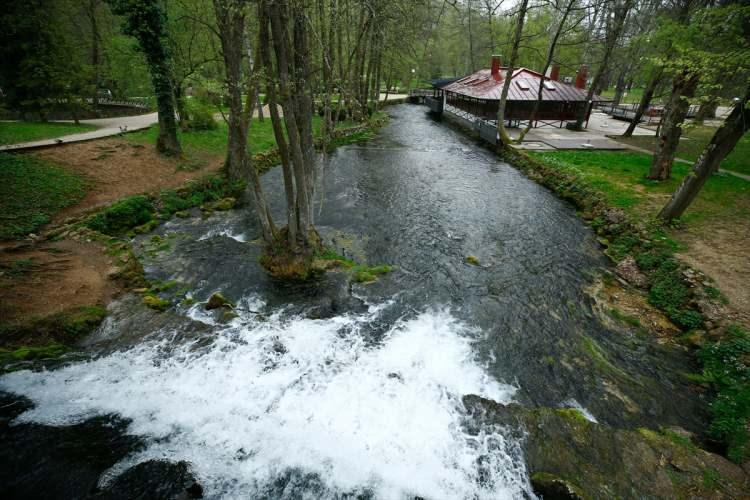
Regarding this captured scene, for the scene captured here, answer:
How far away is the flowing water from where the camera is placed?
175 inches

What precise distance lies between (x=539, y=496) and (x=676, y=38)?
16.9 m

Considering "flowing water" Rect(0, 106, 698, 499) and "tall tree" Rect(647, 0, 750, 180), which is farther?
"tall tree" Rect(647, 0, 750, 180)

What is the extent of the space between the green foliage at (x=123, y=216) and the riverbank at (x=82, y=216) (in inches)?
1.0

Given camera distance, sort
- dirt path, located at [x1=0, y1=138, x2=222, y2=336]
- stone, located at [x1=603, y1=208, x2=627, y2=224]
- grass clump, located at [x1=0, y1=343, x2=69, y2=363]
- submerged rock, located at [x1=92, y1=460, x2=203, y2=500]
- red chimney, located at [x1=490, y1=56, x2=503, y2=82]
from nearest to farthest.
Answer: submerged rock, located at [x1=92, y1=460, x2=203, y2=500]
grass clump, located at [x1=0, y1=343, x2=69, y2=363]
dirt path, located at [x1=0, y1=138, x2=222, y2=336]
stone, located at [x1=603, y1=208, x2=627, y2=224]
red chimney, located at [x1=490, y1=56, x2=503, y2=82]

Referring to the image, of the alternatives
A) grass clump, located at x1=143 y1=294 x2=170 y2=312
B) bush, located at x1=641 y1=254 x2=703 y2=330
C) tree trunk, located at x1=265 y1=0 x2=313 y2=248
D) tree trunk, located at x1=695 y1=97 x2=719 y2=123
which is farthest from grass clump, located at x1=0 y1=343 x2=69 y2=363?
tree trunk, located at x1=695 y1=97 x2=719 y2=123

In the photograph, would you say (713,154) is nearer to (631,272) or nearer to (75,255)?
(631,272)

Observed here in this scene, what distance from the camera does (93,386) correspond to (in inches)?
206

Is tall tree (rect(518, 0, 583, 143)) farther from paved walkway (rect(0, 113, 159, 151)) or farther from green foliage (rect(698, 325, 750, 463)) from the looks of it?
paved walkway (rect(0, 113, 159, 151))

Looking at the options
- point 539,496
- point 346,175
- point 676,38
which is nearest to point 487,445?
point 539,496

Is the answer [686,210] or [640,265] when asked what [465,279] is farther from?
[686,210]

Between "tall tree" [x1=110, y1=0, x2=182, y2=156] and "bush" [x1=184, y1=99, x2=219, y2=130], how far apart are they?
496 cm

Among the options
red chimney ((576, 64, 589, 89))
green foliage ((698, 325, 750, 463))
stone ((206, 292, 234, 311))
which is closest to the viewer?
green foliage ((698, 325, 750, 463))

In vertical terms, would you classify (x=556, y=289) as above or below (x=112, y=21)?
below

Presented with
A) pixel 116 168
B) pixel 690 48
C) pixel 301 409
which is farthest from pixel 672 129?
pixel 116 168
